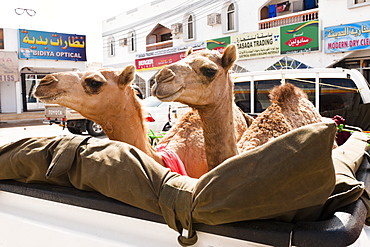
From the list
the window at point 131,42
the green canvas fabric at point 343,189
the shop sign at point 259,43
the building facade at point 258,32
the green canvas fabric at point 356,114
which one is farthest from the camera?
the window at point 131,42

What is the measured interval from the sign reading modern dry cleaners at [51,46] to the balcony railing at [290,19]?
14330mm

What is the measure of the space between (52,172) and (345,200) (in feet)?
3.85

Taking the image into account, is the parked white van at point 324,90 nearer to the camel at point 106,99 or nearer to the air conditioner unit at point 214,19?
the camel at point 106,99

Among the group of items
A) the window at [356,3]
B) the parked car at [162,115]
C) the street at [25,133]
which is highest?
the window at [356,3]

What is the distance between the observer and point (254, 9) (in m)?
18.8

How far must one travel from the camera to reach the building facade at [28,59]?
2391 cm

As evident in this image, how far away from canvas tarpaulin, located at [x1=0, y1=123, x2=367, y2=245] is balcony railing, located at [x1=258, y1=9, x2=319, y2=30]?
55.6 ft

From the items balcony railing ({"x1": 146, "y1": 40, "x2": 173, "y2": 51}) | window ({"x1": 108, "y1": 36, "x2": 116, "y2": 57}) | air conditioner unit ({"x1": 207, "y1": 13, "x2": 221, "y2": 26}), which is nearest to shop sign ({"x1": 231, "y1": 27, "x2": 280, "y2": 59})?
air conditioner unit ({"x1": 207, "y1": 13, "x2": 221, "y2": 26})

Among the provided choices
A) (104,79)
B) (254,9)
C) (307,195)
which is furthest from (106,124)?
(254,9)

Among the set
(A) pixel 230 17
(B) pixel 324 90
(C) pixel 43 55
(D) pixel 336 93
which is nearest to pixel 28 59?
(C) pixel 43 55

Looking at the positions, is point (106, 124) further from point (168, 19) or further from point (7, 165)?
point (168, 19)

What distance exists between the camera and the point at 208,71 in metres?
2.42

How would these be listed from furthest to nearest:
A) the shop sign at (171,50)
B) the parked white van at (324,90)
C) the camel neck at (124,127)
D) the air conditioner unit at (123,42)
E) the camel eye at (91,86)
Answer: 1. the air conditioner unit at (123,42)
2. the shop sign at (171,50)
3. the parked white van at (324,90)
4. the camel neck at (124,127)
5. the camel eye at (91,86)

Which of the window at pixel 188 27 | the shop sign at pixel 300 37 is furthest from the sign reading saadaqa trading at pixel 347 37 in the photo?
the window at pixel 188 27
